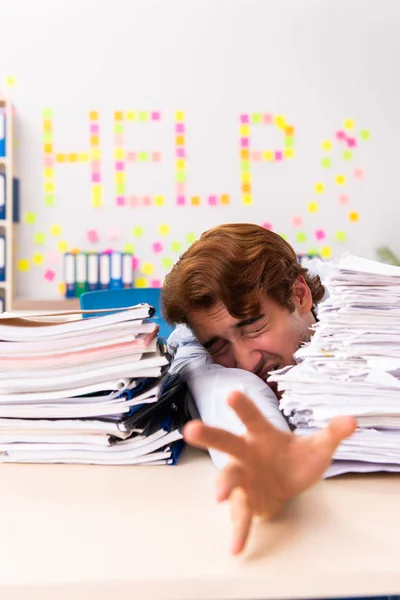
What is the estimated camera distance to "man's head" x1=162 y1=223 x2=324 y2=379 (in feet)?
3.90

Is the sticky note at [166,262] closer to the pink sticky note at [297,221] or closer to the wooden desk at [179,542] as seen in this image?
the pink sticky note at [297,221]

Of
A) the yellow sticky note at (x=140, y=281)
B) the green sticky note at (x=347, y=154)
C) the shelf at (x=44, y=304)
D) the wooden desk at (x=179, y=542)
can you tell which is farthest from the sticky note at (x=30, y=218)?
the wooden desk at (x=179, y=542)

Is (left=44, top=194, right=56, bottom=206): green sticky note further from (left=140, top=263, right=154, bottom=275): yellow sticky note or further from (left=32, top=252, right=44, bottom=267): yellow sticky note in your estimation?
(left=140, top=263, right=154, bottom=275): yellow sticky note

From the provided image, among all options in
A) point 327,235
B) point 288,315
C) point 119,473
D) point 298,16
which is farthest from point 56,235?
point 119,473

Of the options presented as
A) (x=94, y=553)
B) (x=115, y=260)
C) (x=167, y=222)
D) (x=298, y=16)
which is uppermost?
(x=298, y=16)

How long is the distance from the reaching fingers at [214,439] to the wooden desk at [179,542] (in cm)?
8

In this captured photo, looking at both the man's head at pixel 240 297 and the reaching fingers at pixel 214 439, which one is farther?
the man's head at pixel 240 297

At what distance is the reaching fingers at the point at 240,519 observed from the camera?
1.54 ft

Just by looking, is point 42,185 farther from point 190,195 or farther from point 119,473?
point 119,473

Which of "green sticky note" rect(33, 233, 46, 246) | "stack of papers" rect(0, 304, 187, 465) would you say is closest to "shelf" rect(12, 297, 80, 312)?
"green sticky note" rect(33, 233, 46, 246)

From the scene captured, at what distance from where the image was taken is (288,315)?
1301 mm

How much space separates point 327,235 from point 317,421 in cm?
366

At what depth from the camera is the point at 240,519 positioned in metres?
0.48

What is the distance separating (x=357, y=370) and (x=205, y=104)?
381cm
